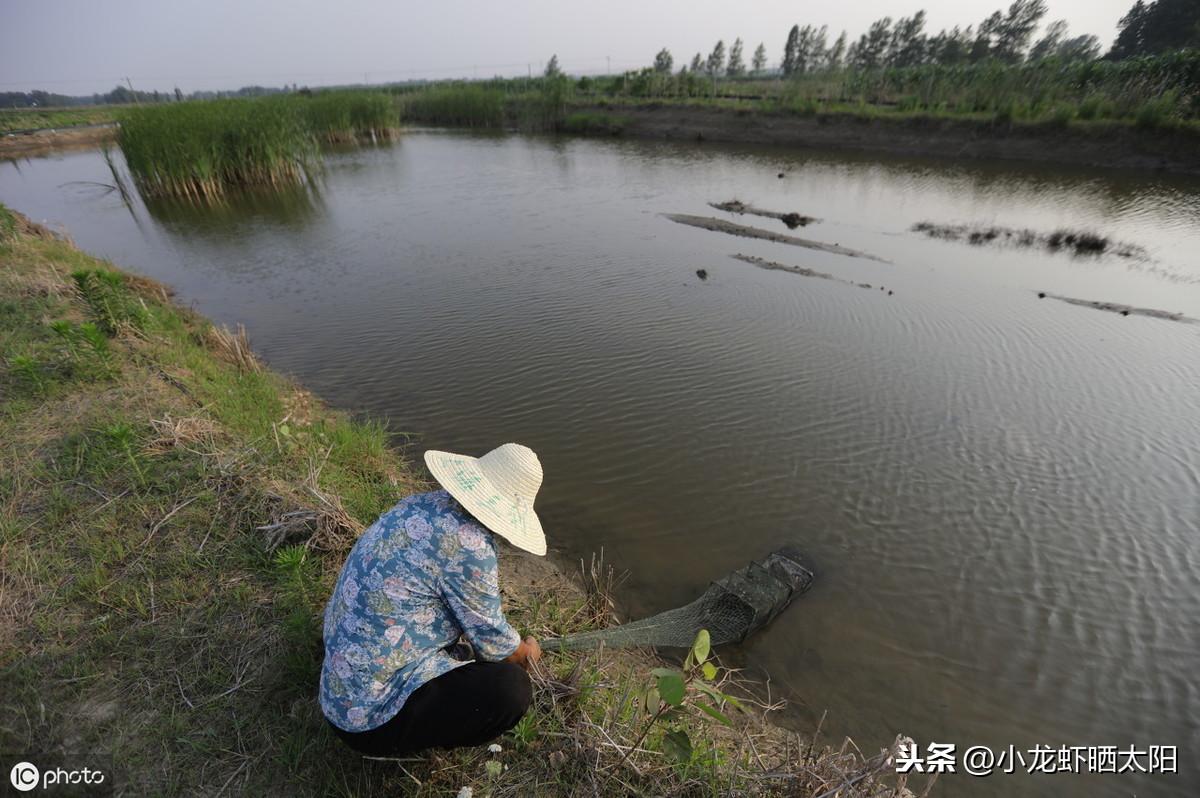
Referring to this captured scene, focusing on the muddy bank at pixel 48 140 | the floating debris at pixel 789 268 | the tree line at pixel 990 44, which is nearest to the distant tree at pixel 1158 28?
the tree line at pixel 990 44

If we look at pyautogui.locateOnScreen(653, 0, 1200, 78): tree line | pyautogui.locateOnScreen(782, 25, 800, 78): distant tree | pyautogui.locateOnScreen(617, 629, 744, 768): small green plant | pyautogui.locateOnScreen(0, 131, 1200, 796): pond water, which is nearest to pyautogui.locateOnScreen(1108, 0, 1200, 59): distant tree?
pyautogui.locateOnScreen(653, 0, 1200, 78): tree line

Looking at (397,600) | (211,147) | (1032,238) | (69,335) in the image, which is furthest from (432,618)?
(211,147)

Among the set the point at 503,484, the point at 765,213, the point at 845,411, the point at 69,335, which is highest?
the point at 503,484

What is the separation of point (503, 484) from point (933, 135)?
89.5 feet

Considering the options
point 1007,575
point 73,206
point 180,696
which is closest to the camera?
point 180,696

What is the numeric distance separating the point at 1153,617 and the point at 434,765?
4905mm

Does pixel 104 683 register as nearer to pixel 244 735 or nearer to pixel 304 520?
pixel 244 735

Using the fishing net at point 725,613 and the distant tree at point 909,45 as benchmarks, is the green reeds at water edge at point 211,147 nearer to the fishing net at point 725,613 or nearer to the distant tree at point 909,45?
the fishing net at point 725,613

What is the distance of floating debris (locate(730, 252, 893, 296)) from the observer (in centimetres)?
930

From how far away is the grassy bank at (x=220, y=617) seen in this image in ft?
6.79

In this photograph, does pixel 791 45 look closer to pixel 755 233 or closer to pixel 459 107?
pixel 459 107

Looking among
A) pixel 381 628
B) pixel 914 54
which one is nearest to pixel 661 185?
pixel 381 628

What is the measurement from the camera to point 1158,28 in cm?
3728

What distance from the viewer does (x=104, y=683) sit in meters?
2.25
